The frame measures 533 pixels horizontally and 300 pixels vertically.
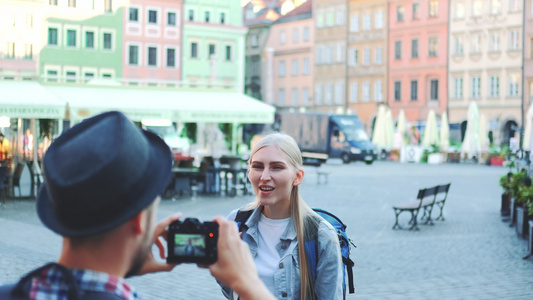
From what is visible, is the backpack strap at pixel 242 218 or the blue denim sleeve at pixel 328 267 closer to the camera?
the blue denim sleeve at pixel 328 267

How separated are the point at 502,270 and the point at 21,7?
144 feet

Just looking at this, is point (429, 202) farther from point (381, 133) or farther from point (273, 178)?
point (381, 133)

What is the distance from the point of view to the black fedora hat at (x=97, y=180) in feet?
4.84

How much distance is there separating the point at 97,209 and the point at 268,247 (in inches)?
72.6

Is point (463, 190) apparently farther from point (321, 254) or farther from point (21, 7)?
point (21, 7)

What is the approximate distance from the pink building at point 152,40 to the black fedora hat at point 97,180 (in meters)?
53.4

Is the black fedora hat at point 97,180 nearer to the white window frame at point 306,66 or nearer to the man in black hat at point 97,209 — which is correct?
the man in black hat at point 97,209

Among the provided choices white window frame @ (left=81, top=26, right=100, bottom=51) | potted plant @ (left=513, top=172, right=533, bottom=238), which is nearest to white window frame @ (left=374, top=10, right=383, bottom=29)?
white window frame @ (left=81, top=26, right=100, bottom=51)

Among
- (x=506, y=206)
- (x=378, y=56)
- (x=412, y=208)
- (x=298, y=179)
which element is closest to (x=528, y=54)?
(x=378, y=56)

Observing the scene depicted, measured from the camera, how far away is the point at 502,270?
984cm

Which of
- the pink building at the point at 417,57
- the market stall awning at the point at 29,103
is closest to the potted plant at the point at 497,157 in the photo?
the pink building at the point at 417,57

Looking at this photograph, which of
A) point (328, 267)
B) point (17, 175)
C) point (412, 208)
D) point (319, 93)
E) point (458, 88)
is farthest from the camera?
point (319, 93)

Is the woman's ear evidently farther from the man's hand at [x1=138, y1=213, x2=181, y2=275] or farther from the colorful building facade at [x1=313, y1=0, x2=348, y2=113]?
the colorful building facade at [x1=313, y1=0, x2=348, y2=113]

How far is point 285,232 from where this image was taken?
130 inches
